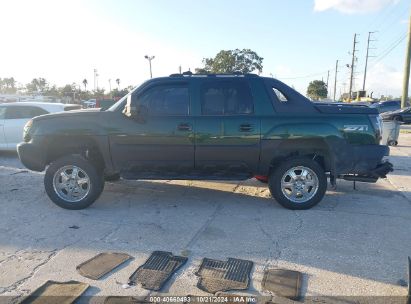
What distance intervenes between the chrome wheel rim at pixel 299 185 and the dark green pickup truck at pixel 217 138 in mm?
15

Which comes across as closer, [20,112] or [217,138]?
[217,138]

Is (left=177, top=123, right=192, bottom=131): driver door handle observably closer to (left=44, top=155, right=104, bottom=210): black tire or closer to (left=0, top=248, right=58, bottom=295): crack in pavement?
(left=44, top=155, right=104, bottom=210): black tire

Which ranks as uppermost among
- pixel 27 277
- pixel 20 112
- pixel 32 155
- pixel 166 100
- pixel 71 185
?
pixel 166 100

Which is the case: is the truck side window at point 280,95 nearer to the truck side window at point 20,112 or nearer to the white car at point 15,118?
the white car at point 15,118

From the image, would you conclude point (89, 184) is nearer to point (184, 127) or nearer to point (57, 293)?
point (184, 127)

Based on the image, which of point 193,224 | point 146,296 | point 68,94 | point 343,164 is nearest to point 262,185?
point 343,164

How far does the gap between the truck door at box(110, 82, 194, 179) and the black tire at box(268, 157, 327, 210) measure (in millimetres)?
1253

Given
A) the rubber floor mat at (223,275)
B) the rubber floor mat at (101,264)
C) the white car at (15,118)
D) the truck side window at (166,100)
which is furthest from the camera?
the white car at (15,118)

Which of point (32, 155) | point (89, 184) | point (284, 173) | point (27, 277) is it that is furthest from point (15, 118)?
point (284, 173)

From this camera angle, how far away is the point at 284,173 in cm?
539

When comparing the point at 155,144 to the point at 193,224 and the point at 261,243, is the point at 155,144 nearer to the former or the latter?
the point at 193,224

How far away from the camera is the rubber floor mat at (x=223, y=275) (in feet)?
10.9

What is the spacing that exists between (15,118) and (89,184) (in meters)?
5.82

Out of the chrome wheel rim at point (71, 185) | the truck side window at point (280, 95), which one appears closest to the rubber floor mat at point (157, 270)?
the chrome wheel rim at point (71, 185)
